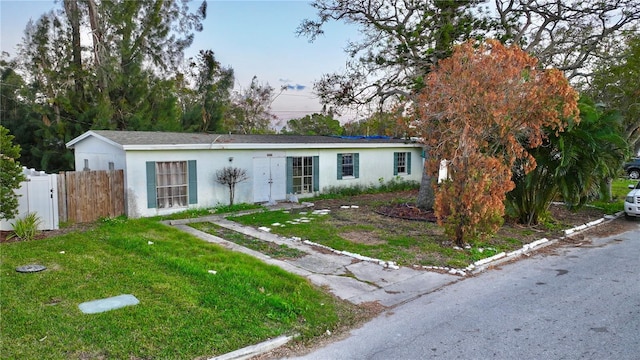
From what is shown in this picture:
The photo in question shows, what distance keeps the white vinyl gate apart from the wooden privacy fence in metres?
0.19

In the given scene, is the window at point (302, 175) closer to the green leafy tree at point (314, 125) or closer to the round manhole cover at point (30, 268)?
the round manhole cover at point (30, 268)

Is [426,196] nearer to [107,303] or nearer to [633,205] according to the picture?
[633,205]

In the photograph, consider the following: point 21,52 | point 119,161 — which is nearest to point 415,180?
point 119,161

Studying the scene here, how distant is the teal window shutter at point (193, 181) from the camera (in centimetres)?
1277

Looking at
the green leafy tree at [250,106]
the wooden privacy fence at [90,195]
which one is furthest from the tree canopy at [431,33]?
the green leafy tree at [250,106]

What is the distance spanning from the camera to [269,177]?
15.0 metres

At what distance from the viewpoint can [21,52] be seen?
60.6 feet

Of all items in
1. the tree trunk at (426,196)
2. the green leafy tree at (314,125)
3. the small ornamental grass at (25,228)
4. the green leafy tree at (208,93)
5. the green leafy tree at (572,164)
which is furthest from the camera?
the green leafy tree at (314,125)

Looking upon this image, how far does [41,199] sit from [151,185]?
2.67 meters

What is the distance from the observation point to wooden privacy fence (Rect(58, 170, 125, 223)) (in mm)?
10641

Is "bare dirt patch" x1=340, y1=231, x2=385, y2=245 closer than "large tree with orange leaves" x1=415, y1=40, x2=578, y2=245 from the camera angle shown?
No

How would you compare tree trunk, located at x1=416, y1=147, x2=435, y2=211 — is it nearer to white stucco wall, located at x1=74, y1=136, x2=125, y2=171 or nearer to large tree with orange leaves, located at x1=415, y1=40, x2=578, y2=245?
large tree with orange leaves, located at x1=415, y1=40, x2=578, y2=245

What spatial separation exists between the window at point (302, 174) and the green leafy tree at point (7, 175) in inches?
338

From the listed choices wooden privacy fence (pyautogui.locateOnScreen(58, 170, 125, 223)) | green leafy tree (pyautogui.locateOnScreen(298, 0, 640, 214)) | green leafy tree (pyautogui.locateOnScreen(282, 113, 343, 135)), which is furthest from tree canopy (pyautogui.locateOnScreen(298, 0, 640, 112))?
green leafy tree (pyautogui.locateOnScreen(282, 113, 343, 135))
